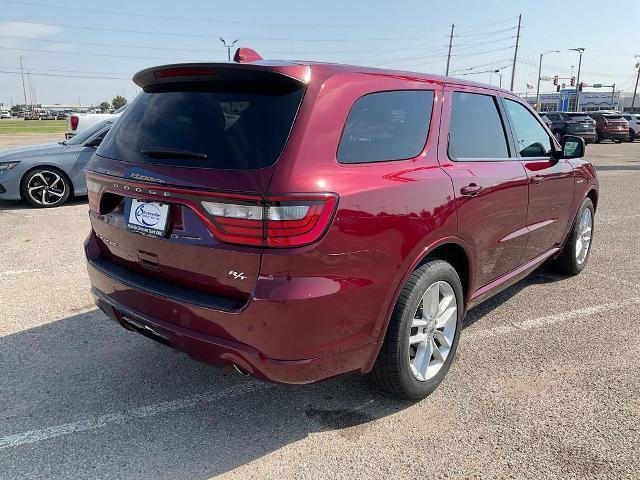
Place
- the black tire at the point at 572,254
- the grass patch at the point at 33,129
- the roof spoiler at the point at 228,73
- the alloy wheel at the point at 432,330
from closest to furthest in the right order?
Result: the roof spoiler at the point at 228,73 < the alloy wheel at the point at 432,330 < the black tire at the point at 572,254 < the grass patch at the point at 33,129

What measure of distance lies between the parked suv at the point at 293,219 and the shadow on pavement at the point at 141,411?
461 millimetres

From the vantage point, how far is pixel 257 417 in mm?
2859

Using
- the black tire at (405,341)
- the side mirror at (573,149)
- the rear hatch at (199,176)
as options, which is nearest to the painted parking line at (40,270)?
the rear hatch at (199,176)

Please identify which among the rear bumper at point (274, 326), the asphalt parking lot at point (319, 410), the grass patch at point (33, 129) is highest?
the rear bumper at point (274, 326)

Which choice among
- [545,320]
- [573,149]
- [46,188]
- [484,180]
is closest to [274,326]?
[484,180]

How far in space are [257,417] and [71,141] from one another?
7779mm

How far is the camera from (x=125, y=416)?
2836 mm

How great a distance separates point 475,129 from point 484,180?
41cm

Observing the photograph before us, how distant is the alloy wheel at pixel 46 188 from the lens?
847cm

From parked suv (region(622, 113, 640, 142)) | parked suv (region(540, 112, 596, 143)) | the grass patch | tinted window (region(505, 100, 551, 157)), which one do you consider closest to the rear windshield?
tinted window (region(505, 100, 551, 157))

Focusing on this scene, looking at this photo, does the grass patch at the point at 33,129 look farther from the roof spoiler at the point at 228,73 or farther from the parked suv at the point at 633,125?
the parked suv at the point at 633,125

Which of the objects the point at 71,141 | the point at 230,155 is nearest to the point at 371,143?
the point at 230,155

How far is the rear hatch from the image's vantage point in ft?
7.39

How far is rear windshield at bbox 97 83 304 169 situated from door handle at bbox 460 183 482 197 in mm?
1205
